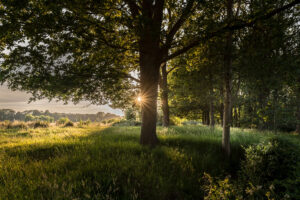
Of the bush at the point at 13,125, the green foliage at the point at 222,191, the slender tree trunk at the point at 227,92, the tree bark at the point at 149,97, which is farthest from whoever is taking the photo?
the bush at the point at 13,125

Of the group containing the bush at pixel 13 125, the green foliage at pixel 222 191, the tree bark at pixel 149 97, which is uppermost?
the tree bark at pixel 149 97

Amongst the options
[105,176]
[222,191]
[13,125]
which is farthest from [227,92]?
[13,125]

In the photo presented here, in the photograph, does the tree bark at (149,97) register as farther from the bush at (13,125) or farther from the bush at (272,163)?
the bush at (13,125)

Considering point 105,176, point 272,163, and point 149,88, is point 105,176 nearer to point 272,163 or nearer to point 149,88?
point 149,88

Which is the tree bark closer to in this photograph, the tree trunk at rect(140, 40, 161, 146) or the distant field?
the tree trunk at rect(140, 40, 161, 146)

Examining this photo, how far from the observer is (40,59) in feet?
18.0

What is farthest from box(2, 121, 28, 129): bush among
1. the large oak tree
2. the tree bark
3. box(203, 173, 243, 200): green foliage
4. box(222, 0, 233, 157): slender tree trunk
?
box(222, 0, 233, 157): slender tree trunk

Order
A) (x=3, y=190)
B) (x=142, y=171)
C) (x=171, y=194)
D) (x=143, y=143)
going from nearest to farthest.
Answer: (x=3, y=190) → (x=171, y=194) → (x=142, y=171) → (x=143, y=143)

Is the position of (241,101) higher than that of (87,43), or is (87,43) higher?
(87,43)

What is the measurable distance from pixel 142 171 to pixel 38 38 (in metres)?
6.07

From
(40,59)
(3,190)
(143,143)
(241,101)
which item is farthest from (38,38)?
(241,101)

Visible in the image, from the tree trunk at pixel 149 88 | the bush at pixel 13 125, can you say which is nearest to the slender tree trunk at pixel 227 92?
the tree trunk at pixel 149 88

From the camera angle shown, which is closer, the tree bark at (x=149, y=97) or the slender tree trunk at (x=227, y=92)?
the slender tree trunk at (x=227, y=92)

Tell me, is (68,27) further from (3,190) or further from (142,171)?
(142,171)
